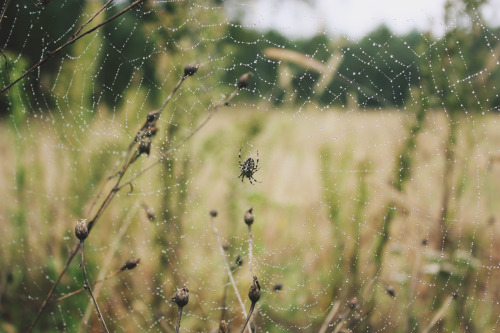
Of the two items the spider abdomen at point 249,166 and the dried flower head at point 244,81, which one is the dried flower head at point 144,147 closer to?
the dried flower head at point 244,81

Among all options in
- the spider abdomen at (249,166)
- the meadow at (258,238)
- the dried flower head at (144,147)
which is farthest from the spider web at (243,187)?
the dried flower head at (144,147)

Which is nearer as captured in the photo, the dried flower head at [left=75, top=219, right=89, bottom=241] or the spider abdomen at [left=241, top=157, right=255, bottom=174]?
the dried flower head at [left=75, top=219, right=89, bottom=241]

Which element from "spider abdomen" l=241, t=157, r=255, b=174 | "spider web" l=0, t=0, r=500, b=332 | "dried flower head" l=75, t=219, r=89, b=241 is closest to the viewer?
"dried flower head" l=75, t=219, r=89, b=241

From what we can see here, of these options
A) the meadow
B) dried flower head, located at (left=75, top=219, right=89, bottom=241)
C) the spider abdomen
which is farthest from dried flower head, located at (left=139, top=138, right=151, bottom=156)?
the meadow

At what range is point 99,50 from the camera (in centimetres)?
126

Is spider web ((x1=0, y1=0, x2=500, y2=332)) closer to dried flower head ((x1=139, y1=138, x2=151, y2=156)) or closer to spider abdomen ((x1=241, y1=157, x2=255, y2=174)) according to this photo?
spider abdomen ((x1=241, y1=157, x2=255, y2=174))

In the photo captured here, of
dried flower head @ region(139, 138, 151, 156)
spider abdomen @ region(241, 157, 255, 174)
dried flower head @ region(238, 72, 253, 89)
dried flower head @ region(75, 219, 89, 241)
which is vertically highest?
dried flower head @ region(238, 72, 253, 89)

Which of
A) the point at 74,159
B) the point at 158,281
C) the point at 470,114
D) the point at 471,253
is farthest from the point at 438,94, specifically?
the point at 74,159

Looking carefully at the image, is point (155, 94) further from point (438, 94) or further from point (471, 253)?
point (471, 253)

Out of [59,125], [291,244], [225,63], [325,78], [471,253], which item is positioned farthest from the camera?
[291,244]

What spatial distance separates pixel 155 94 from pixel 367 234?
0.89m

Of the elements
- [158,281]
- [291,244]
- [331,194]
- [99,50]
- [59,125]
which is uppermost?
[99,50]

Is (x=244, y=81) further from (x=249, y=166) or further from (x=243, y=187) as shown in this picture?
(x=243, y=187)

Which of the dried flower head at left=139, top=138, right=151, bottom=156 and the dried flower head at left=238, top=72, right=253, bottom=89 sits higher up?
the dried flower head at left=238, top=72, right=253, bottom=89
